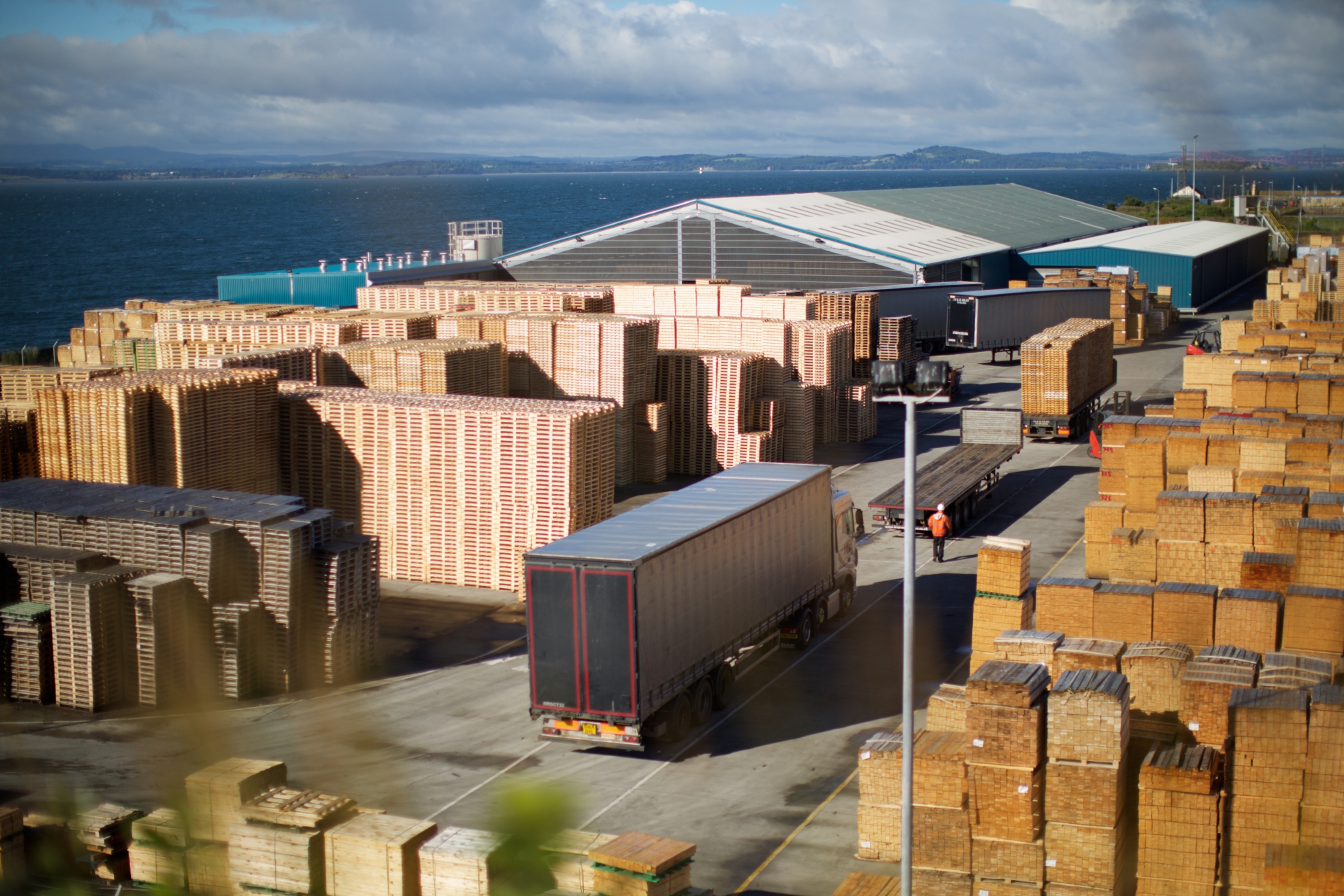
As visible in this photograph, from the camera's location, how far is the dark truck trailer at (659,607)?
15.8 m

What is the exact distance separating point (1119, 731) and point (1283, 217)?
386 ft

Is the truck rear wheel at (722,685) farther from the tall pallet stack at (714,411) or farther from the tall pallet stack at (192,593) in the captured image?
the tall pallet stack at (714,411)

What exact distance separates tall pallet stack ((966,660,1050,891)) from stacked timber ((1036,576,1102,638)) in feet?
15.7

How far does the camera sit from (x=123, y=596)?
731 inches

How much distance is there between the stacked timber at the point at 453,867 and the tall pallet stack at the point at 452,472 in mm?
11516

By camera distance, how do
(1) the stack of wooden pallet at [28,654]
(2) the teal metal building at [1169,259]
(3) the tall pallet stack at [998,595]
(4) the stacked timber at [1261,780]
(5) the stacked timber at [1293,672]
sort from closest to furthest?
(4) the stacked timber at [1261,780]
(5) the stacked timber at [1293,672]
(1) the stack of wooden pallet at [28,654]
(3) the tall pallet stack at [998,595]
(2) the teal metal building at [1169,259]


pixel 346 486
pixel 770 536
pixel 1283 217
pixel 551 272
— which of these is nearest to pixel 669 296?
pixel 551 272

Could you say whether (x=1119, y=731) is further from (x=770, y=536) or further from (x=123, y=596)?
(x=123, y=596)

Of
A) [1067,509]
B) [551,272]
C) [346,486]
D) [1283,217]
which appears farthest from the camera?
[1283,217]

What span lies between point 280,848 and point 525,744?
16.8 feet

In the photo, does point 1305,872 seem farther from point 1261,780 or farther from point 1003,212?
point 1003,212

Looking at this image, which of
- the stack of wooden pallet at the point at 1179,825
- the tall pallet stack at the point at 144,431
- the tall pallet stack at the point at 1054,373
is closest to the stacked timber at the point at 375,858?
the stack of wooden pallet at the point at 1179,825

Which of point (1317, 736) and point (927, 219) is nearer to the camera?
point (1317, 736)

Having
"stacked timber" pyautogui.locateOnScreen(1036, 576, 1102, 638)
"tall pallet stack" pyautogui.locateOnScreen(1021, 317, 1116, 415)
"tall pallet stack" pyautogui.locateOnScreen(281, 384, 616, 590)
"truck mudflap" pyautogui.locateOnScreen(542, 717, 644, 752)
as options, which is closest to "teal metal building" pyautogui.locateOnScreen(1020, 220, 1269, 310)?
"tall pallet stack" pyautogui.locateOnScreen(1021, 317, 1116, 415)
